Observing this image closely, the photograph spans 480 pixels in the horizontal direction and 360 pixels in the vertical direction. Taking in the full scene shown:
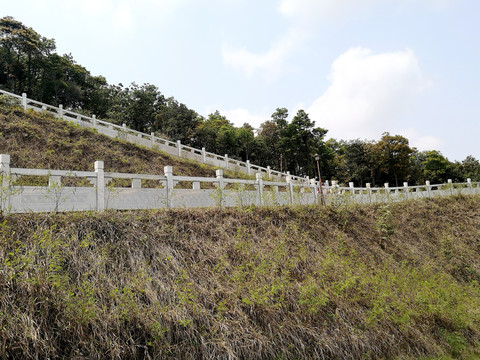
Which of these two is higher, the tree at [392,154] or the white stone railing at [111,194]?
the tree at [392,154]

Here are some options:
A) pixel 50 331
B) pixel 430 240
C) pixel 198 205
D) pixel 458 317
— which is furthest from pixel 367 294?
pixel 430 240

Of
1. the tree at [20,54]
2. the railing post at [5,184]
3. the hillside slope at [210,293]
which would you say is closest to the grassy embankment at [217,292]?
the hillside slope at [210,293]

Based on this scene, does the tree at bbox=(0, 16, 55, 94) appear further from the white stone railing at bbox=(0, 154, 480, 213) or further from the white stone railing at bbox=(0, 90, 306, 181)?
the white stone railing at bbox=(0, 154, 480, 213)

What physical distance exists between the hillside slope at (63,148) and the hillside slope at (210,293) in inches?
311

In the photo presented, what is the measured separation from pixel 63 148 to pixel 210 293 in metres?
11.2

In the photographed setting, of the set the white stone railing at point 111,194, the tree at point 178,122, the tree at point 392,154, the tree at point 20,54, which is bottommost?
the white stone railing at point 111,194

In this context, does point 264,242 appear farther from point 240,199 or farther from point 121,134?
point 121,134

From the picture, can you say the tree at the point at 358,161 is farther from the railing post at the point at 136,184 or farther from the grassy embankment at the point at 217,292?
the railing post at the point at 136,184

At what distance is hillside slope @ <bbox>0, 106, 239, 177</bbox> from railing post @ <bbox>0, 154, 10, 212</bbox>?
697cm

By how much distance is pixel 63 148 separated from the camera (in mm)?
12820

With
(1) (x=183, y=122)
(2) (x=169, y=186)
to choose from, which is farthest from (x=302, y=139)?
(2) (x=169, y=186)

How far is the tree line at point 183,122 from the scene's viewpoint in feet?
109

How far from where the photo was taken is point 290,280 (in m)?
6.04

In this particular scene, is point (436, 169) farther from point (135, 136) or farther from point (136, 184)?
point (136, 184)
